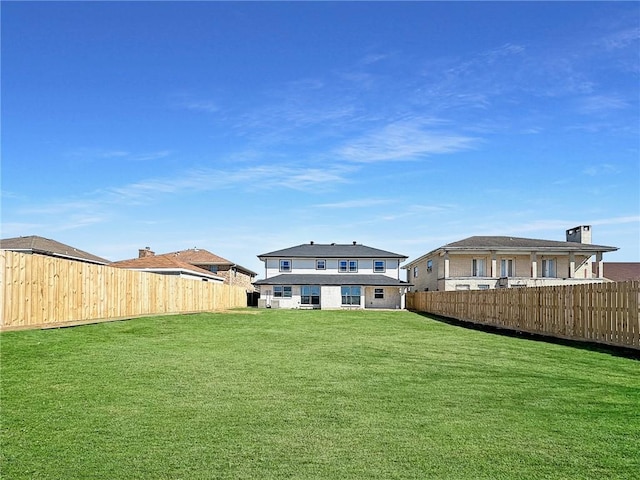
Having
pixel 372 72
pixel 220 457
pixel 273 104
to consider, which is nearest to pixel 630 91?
pixel 372 72

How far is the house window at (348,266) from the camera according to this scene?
50375mm

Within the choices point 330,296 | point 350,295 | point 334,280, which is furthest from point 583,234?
point 330,296

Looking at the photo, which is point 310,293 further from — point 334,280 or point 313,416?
point 313,416

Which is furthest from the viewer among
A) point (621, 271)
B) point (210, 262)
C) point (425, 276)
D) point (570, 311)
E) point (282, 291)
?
point (210, 262)

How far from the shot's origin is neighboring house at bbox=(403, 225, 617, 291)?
41.6 m

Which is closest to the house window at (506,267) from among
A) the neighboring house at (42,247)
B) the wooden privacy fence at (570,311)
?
the wooden privacy fence at (570,311)

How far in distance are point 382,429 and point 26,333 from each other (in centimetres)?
1038

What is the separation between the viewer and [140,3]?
1438cm

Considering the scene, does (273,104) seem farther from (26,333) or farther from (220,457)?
(220,457)

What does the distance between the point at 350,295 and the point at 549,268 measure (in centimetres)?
1692

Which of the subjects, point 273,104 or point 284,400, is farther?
point 273,104

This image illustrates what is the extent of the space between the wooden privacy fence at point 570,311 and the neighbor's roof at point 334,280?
2137cm

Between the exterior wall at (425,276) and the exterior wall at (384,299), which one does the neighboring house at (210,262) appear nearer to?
the exterior wall at (384,299)

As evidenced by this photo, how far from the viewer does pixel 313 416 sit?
216 inches
